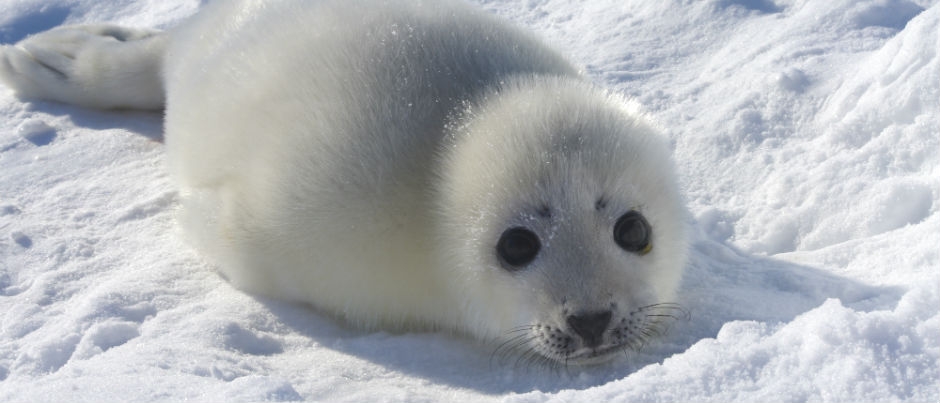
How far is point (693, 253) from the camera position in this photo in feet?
11.0

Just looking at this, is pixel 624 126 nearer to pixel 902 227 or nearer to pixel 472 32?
pixel 472 32

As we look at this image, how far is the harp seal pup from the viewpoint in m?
2.61

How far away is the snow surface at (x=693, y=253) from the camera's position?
2205mm

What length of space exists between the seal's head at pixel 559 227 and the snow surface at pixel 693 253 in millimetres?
133

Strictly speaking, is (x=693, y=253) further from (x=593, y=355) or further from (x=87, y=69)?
(x=87, y=69)

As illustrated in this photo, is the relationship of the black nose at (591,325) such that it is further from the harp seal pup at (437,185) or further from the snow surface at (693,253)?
the snow surface at (693,253)

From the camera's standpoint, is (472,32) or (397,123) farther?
(472,32)

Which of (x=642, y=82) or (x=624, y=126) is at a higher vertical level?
(x=642, y=82)

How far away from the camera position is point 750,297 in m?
2.94

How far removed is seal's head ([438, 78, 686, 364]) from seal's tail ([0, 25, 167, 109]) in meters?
2.21

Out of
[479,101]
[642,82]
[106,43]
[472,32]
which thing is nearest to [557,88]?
[479,101]

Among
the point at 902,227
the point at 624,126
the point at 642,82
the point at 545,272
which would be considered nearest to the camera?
the point at 545,272

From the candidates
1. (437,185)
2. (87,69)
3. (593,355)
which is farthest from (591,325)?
(87,69)

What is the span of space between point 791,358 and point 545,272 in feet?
2.24
